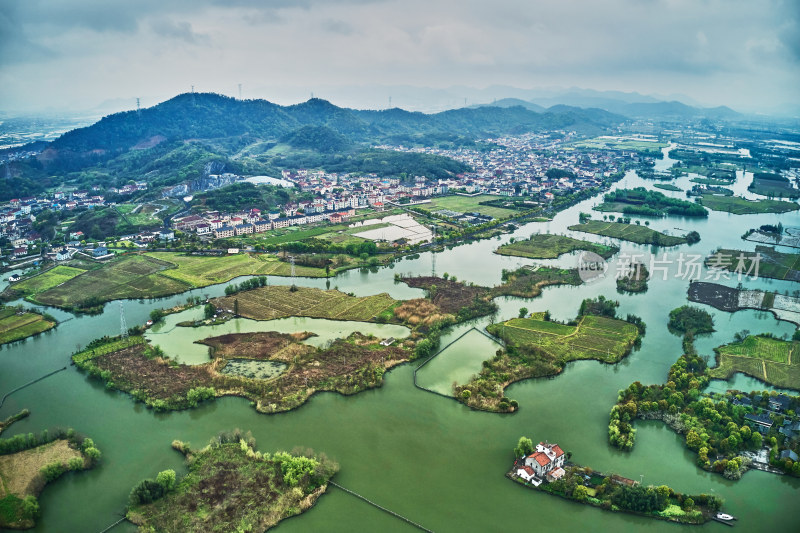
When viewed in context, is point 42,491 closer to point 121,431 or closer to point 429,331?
point 121,431

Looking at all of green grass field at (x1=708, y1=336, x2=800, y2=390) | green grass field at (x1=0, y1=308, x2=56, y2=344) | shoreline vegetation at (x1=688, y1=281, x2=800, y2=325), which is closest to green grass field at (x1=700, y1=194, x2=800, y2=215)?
shoreline vegetation at (x1=688, y1=281, x2=800, y2=325)

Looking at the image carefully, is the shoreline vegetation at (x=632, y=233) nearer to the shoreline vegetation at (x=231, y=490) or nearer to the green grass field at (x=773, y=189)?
the green grass field at (x=773, y=189)

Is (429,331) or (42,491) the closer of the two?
(42,491)

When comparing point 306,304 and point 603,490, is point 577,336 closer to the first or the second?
point 603,490

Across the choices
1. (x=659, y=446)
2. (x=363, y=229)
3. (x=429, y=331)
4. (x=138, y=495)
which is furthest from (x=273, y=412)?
(x=363, y=229)

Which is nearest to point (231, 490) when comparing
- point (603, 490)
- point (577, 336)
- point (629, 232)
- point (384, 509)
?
point (384, 509)

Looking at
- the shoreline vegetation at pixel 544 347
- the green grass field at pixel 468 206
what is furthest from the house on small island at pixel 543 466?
the green grass field at pixel 468 206

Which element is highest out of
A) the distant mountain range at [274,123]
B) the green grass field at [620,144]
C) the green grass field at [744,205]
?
the distant mountain range at [274,123]
